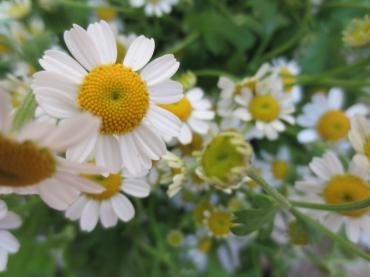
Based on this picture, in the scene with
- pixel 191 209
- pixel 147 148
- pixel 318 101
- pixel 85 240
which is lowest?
pixel 85 240

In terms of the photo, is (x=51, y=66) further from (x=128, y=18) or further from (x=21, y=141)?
(x=128, y=18)

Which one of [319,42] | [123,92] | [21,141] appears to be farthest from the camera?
[319,42]

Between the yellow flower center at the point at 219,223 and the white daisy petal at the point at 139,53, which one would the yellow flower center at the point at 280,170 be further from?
the white daisy petal at the point at 139,53

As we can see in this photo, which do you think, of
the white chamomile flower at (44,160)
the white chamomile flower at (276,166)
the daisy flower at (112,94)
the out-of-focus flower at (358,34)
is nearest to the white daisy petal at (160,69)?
the daisy flower at (112,94)

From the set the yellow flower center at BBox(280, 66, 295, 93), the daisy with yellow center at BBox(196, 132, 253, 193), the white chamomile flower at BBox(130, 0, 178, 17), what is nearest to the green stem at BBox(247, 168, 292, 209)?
the daisy with yellow center at BBox(196, 132, 253, 193)

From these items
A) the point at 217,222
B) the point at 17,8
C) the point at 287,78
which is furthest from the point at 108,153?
the point at 17,8

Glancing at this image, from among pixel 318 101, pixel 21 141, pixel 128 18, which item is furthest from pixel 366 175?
pixel 128 18
